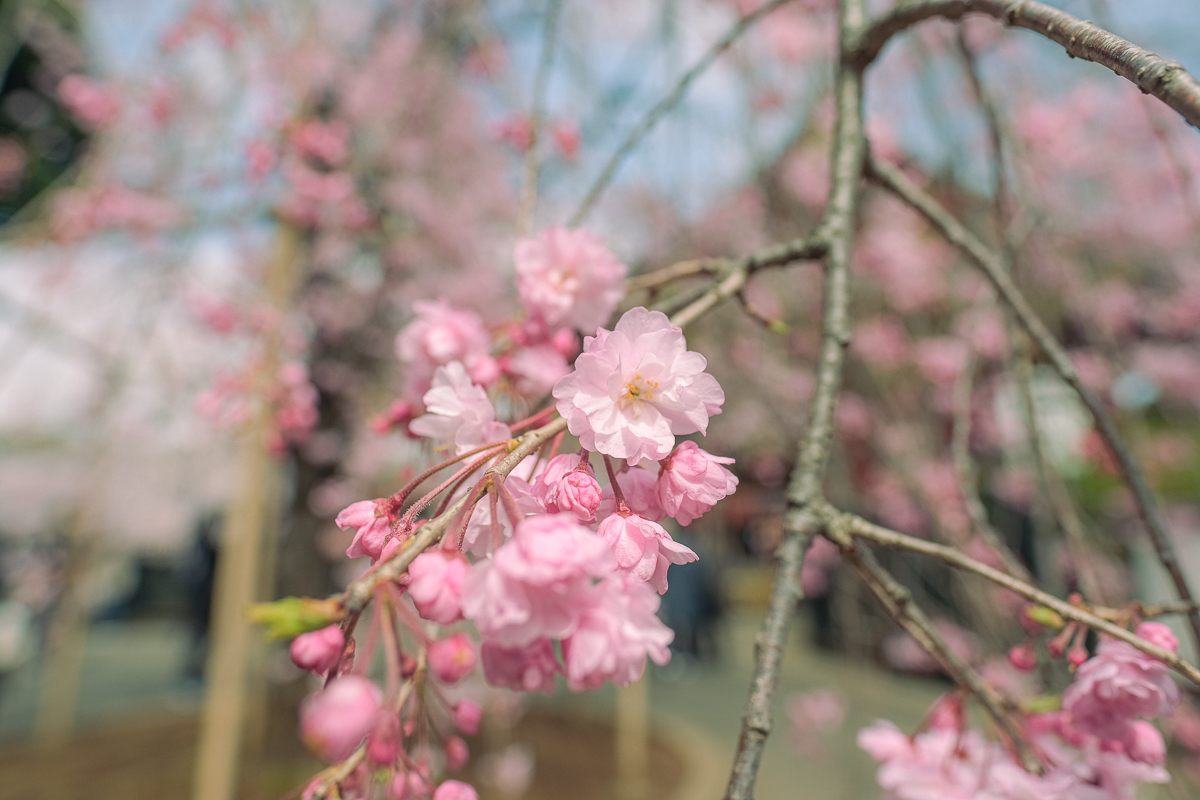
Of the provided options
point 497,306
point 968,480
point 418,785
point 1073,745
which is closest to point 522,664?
point 418,785

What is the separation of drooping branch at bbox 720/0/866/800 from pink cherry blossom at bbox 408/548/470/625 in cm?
20

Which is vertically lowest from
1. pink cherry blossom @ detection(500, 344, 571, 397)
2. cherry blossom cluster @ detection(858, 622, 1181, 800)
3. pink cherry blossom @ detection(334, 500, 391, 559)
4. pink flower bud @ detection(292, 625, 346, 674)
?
cherry blossom cluster @ detection(858, 622, 1181, 800)

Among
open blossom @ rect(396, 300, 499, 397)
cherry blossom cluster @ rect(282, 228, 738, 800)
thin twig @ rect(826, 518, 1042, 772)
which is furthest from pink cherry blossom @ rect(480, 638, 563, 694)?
open blossom @ rect(396, 300, 499, 397)

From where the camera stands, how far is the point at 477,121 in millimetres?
4301

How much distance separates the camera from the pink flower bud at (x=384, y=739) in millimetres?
357

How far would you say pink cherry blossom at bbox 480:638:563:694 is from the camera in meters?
0.41

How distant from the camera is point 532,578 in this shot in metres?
0.37

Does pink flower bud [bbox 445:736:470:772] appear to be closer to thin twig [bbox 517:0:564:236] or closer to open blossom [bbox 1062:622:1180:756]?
open blossom [bbox 1062:622:1180:756]

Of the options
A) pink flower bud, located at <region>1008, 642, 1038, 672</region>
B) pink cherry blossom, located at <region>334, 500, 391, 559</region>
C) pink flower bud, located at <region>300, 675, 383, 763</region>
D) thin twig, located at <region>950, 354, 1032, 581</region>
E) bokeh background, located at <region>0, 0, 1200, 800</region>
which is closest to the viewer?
pink flower bud, located at <region>300, 675, 383, 763</region>

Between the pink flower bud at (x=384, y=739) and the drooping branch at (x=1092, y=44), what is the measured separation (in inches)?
22.4

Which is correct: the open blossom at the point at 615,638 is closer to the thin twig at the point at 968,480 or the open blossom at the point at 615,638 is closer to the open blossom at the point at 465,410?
the open blossom at the point at 465,410

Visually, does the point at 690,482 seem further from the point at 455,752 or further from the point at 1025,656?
the point at 1025,656

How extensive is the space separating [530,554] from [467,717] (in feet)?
0.93

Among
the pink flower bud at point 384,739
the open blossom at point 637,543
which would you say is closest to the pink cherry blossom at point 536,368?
the open blossom at point 637,543
